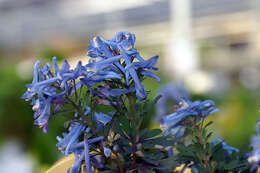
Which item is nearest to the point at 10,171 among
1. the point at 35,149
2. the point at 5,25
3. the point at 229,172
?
the point at 35,149

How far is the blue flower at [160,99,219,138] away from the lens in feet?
1.34

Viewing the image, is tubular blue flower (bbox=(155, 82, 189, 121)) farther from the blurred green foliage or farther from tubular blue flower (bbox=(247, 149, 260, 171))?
tubular blue flower (bbox=(247, 149, 260, 171))

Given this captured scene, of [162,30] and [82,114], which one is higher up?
[162,30]

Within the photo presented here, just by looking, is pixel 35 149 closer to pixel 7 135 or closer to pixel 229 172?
pixel 7 135

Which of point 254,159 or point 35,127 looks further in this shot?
point 35,127

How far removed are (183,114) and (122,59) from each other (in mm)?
110

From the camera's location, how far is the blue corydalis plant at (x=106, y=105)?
34 centimetres

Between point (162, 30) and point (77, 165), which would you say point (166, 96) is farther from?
point (162, 30)

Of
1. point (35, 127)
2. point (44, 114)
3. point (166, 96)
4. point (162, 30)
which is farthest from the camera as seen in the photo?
point (162, 30)

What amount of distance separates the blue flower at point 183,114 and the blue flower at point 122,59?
0.08 meters

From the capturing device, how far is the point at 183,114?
1.34 ft

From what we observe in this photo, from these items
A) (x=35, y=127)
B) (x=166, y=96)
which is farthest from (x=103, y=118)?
(x=35, y=127)

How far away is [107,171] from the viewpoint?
345 mm

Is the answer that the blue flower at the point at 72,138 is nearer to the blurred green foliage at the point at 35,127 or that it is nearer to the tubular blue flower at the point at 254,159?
the tubular blue flower at the point at 254,159
